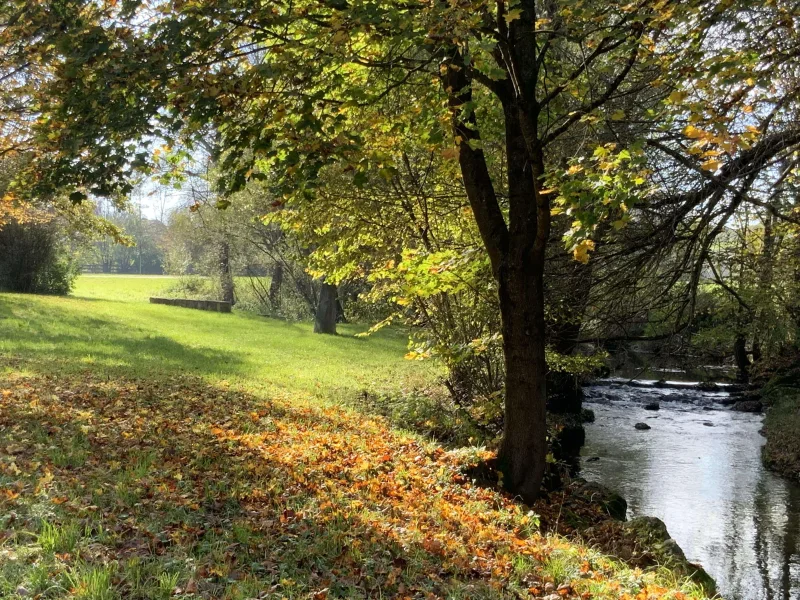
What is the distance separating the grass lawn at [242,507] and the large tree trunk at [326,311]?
16097 millimetres

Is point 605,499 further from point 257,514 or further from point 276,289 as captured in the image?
point 276,289

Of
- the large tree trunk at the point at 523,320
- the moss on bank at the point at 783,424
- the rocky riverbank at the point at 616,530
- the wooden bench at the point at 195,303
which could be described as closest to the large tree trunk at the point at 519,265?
the large tree trunk at the point at 523,320

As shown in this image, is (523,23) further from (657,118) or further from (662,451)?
(662,451)

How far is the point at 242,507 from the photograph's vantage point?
558cm

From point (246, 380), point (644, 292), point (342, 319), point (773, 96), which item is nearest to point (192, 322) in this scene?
point (342, 319)

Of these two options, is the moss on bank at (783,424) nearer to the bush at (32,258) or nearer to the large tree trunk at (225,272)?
the bush at (32,258)

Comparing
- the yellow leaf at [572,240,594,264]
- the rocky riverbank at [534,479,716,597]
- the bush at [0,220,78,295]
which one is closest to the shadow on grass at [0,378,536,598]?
→ the rocky riverbank at [534,479,716,597]

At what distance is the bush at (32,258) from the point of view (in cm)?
2759

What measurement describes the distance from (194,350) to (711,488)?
1285 centimetres

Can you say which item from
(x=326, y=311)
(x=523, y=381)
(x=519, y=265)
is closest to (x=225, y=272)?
(x=326, y=311)

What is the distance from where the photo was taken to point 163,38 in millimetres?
5391

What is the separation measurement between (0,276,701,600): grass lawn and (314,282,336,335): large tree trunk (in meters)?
16.1

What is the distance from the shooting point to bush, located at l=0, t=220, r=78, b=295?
2759 cm

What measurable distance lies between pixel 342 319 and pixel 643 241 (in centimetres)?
2964
